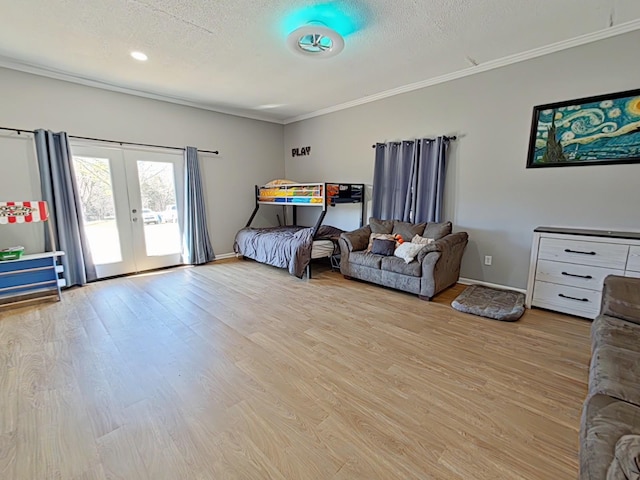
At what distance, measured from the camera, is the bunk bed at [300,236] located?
4.24 metres

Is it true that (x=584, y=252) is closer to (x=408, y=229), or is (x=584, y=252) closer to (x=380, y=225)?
(x=408, y=229)

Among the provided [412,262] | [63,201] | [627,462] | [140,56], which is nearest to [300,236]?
[412,262]

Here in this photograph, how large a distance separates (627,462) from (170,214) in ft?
17.6

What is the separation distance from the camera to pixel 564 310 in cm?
295

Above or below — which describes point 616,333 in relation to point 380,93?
→ below

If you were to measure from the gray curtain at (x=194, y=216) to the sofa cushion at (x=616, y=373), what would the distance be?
5.02m

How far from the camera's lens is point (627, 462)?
0.76 m

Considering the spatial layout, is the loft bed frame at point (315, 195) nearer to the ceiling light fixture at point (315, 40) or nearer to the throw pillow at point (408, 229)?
the throw pillow at point (408, 229)

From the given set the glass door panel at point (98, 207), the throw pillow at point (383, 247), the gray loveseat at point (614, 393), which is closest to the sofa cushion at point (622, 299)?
the gray loveseat at point (614, 393)

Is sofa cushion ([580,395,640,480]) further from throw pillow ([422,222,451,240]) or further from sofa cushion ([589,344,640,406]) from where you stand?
throw pillow ([422,222,451,240])

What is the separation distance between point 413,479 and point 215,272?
396cm

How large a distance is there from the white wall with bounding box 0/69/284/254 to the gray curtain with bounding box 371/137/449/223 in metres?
2.56

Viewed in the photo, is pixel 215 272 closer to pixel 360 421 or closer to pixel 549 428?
pixel 360 421

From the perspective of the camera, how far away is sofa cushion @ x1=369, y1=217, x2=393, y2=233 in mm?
4289
